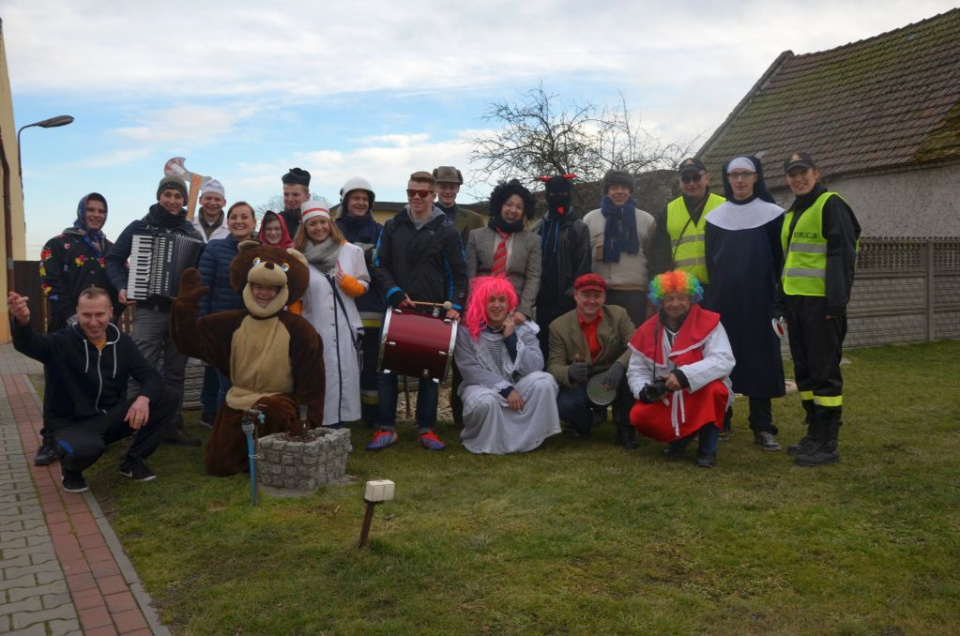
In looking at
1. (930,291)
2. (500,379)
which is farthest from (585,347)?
(930,291)

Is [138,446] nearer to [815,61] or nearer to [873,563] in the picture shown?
[873,563]

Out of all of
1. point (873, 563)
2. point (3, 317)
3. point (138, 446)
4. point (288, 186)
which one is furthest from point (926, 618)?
point (3, 317)

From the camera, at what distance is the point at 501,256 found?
6.45 meters

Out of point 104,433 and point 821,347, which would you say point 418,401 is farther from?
point 821,347

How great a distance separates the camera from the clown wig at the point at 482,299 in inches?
242

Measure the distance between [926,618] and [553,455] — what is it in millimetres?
A: 3027

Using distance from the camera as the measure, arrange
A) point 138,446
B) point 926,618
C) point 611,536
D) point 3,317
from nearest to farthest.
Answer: point 926,618, point 611,536, point 138,446, point 3,317

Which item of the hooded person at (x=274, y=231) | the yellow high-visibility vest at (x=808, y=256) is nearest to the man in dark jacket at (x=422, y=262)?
the hooded person at (x=274, y=231)

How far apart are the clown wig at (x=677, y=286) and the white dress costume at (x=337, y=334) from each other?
2163 mm

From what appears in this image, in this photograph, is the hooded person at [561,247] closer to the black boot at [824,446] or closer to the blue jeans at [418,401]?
the blue jeans at [418,401]

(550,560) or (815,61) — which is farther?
(815,61)

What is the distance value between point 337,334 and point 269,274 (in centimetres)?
79

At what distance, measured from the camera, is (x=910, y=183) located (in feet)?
49.7

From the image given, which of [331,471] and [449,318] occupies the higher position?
[449,318]
